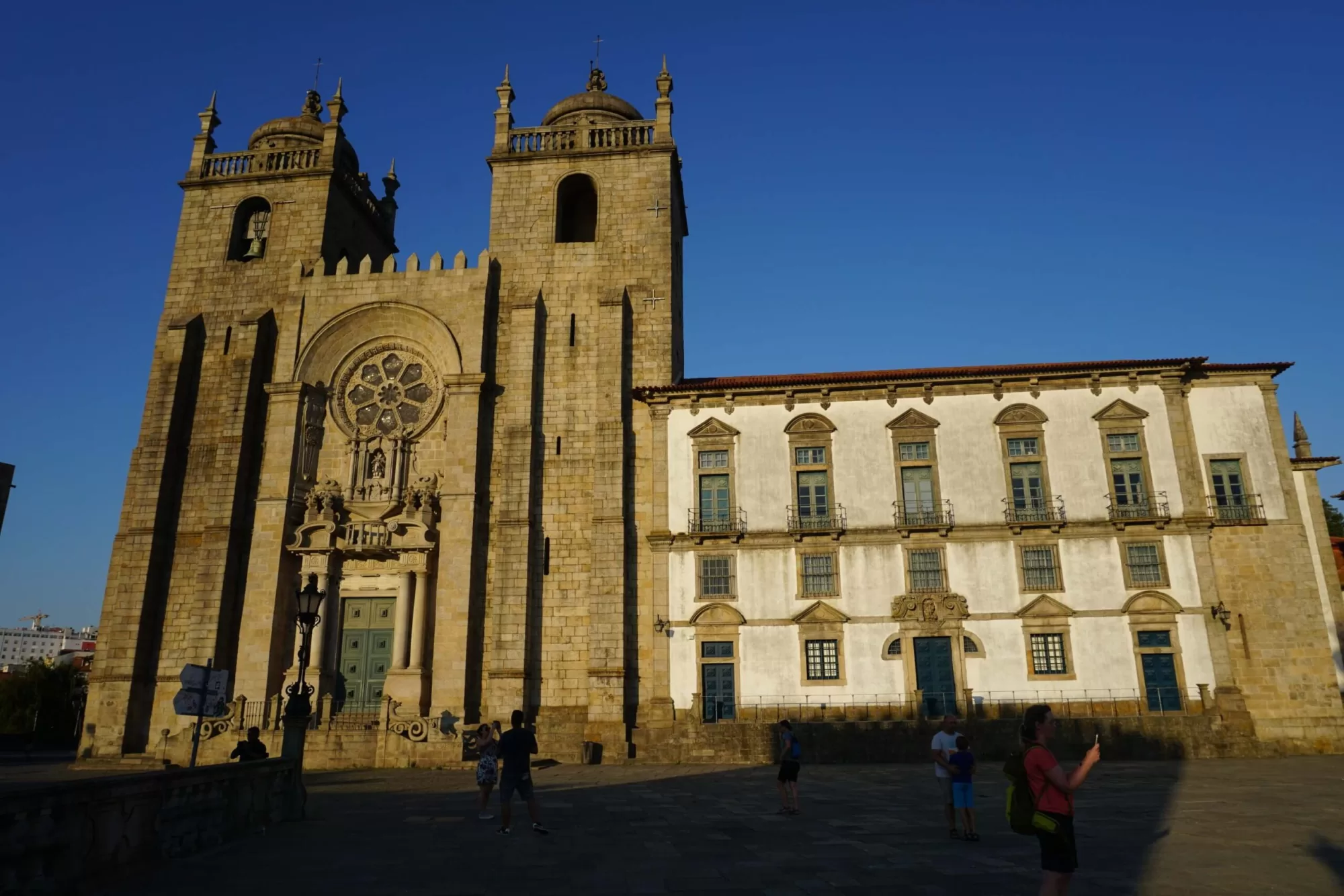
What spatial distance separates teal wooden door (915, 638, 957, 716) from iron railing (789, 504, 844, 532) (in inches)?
166

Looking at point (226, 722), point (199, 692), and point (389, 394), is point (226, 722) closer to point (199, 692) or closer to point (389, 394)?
point (389, 394)

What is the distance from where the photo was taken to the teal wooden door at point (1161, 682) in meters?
24.6

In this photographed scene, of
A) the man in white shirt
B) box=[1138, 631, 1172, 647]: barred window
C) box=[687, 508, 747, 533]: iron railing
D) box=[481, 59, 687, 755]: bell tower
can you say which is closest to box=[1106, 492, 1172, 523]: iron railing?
box=[1138, 631, 1172, 647]: barred window

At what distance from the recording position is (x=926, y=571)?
26.6 metres

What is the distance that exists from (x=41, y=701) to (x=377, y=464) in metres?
39.4

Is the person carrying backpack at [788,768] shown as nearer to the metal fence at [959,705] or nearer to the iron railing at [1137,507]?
the metal fence at [959,705]

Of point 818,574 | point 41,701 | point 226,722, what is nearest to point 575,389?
point 818,574


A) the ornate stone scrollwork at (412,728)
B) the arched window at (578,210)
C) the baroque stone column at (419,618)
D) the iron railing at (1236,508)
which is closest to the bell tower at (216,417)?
the baroque stone column at (419,618)

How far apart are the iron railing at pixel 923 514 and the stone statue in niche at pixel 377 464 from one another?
16956 mm

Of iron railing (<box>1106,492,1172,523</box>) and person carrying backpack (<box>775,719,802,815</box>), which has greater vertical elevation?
iron railing (<box>1106,492,1172,523</box>)

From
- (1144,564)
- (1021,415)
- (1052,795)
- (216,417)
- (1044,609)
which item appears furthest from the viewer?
(216,417)

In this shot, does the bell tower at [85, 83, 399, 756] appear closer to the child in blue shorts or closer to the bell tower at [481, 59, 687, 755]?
the bell tower at [481, 59, 687, 755]

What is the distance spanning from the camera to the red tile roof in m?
27.1

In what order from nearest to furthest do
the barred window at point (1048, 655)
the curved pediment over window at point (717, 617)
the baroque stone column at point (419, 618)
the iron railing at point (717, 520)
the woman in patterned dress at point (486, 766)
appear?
the woman in patterned dress at point (486, 766) < the barred window at point (1048, 655) < the curved pediment over window at point (717, 617) < the baroque stone column at point (419, 618) < the iron railing at point (717, 520)
